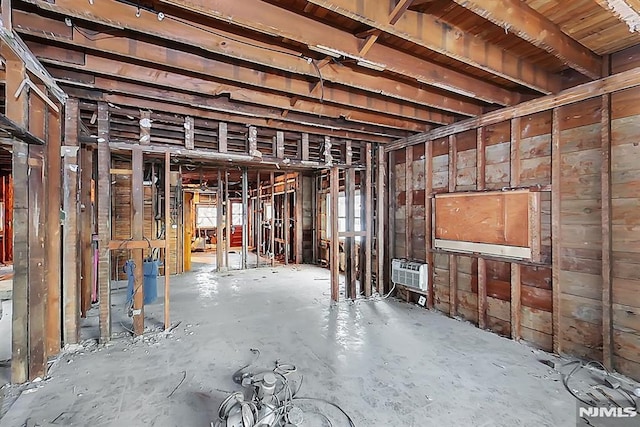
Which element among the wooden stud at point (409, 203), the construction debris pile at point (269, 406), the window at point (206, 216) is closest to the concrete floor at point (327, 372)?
the construction debris pile at point (269, 406)

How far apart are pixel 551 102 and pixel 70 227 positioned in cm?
470

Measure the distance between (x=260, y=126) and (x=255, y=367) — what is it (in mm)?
2713

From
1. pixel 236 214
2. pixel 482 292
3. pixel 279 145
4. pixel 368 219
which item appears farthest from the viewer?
pixel 236 214

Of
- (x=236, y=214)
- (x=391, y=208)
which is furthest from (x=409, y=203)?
(x=236, y=214)

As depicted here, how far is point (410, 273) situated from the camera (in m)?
4.27

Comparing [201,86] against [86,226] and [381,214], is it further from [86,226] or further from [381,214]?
[381,214]

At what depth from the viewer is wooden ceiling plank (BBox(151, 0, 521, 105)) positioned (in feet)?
5.70

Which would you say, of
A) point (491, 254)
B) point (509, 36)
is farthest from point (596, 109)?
point (491, 254)

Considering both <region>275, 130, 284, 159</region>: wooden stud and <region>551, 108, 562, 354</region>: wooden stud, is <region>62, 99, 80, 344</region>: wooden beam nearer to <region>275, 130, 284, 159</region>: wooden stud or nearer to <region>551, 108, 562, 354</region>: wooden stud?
<region>275, 130, 284, 159</region>: wooden stud

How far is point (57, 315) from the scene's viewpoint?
2.72 meters

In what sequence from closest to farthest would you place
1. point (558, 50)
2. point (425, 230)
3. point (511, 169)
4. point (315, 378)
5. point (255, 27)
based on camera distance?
point (255, 27) → point (558, 50) → point (315, 378) → point (511, 169) → point (425, 230)

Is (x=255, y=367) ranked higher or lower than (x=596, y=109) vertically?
lower

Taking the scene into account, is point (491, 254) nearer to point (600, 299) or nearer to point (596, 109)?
point (600, 299)

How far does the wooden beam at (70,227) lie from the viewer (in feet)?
9.56
